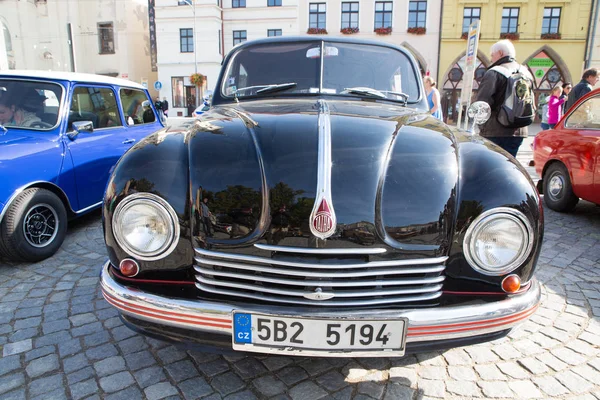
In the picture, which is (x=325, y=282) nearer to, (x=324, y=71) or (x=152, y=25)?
(x=324, y=71)

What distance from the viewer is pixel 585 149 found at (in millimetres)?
4539

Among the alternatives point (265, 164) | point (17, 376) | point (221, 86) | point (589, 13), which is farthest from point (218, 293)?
point (589, 13)

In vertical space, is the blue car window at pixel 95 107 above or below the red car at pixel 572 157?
above

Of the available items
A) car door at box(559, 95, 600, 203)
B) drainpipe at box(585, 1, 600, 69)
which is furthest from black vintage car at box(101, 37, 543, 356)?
drainpipe at box(585, 1, 600, 69)

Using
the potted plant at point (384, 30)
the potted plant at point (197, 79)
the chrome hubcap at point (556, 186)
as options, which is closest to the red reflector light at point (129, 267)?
the chrome hubcap at point (556, 186)

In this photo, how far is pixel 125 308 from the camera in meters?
1.76

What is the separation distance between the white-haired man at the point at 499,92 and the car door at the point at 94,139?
14.0 ft

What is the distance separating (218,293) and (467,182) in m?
1.20

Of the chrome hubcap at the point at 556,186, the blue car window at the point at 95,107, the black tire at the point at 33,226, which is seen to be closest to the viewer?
the black tire at the point at 33,226

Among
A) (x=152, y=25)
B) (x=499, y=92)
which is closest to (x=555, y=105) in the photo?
(x=499, y=92)

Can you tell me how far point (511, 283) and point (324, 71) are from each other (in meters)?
2.03

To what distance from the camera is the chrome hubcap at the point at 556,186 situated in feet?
17.2

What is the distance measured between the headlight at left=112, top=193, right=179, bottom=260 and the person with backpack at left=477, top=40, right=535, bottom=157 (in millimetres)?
4153

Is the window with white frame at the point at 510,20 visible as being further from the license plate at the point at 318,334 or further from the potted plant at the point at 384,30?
the license plate at the point at 318,334
